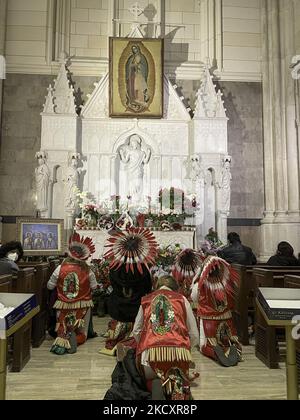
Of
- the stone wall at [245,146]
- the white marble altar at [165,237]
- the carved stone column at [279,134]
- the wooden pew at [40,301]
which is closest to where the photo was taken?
the wooden pew at [40,301]

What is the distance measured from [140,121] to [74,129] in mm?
2052

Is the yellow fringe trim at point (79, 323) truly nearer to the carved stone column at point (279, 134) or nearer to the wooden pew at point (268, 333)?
the wooden pew at point (268, 333)

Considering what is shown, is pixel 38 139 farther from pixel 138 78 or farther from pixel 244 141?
pixel 244 141

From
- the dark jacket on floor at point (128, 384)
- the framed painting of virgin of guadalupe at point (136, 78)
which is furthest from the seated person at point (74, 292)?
the framed painting of virgin of guadalupe at point (136, 78)

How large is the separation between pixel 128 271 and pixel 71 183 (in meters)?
7.46

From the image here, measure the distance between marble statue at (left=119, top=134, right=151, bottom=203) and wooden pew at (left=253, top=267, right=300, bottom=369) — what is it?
7073 mm

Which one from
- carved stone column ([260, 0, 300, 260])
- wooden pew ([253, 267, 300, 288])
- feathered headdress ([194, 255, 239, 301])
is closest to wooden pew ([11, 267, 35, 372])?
feathered headdress ([194, 255, 239, 301])

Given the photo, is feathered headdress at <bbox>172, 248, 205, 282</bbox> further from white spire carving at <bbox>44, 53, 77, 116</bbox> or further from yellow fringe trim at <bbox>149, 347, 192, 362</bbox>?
white spire carving at <bbox>44, 53, 77, 116</bbox>

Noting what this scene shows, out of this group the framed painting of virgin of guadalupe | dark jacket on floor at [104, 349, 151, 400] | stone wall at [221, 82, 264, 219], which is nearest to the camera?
dark jacket on floor at [104, 349, 151, 400]

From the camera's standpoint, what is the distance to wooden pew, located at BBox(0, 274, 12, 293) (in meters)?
4.36

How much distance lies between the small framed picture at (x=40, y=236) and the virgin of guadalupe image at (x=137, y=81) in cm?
474

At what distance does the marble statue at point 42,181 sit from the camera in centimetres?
1148

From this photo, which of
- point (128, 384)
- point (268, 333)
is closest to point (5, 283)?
point (128, 384)

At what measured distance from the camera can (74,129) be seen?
472 inches
